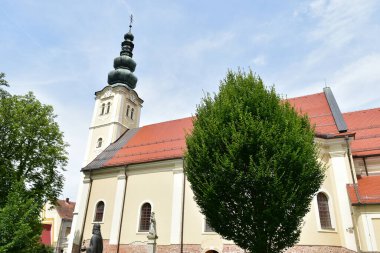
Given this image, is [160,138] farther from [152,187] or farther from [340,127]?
[340,127]

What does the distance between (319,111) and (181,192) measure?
10.7 meters

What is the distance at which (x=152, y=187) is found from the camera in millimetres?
20266

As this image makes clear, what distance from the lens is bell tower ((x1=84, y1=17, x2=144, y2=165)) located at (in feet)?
93.1

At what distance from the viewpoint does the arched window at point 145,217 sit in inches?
765

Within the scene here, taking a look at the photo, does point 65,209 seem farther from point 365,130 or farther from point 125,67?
point 365,130

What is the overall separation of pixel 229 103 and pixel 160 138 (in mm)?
13923

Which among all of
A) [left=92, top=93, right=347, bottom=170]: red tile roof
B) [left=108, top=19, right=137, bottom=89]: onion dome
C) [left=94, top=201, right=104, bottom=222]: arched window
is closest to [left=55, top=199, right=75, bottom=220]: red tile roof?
[left=108, top=19, right=137, bottom=89]: onion dome

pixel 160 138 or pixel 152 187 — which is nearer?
pixel 152 187

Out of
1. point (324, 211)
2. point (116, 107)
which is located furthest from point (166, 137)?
point (324, 211)

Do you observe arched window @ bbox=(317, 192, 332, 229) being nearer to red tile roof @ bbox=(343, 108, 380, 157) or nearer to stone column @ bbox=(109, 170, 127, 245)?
red tile roof @ bbox=(343, 108, 380, 157)

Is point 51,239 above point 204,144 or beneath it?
beneath

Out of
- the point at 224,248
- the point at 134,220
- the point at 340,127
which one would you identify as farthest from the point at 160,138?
the point at 340,127

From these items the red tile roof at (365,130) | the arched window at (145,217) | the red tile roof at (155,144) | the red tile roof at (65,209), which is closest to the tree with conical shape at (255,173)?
the red tile roof at (365,130)

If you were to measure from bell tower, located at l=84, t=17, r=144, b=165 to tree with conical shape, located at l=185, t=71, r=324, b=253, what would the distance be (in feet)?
62.7
